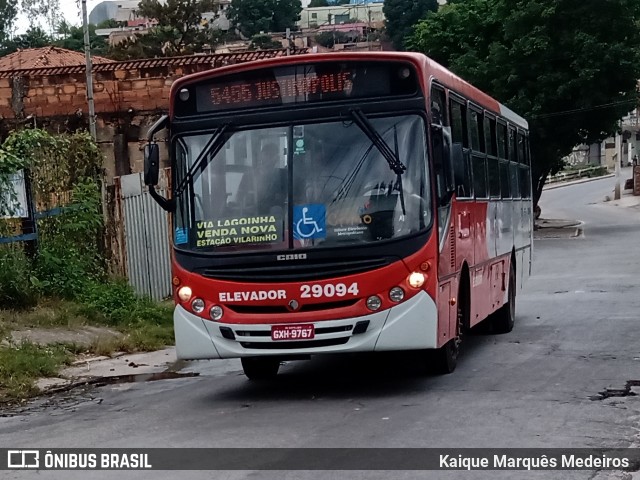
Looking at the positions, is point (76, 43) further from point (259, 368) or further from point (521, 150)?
point (259, 368)

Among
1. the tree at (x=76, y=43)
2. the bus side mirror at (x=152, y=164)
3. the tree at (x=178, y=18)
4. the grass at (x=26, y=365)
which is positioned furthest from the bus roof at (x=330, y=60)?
the tree at (x=76, y=43)

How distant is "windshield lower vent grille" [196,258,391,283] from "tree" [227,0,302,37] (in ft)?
304

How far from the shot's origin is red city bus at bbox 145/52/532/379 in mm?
9828

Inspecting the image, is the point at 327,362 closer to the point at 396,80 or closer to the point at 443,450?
the point at 396,80

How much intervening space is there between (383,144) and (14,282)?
735 centimetres

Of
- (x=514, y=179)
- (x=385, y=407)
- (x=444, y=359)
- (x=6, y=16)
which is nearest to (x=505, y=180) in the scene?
(x=514, y=179)

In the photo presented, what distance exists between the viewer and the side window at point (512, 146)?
643 inches

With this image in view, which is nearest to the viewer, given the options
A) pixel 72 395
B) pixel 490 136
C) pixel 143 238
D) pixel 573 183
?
pixel 72 395

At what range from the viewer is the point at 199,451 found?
7.77 metres

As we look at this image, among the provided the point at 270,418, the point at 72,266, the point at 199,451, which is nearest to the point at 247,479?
the point at 199,451

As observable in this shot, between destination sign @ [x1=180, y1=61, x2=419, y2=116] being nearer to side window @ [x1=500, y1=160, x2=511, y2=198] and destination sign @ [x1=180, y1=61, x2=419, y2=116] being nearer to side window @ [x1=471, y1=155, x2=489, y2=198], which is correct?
side window @ [x1=471, y1=155, x2=489, y2=198]

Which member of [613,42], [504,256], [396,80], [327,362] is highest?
[613,42]

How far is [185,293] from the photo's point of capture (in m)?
10.3

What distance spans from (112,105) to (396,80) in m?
20.8
